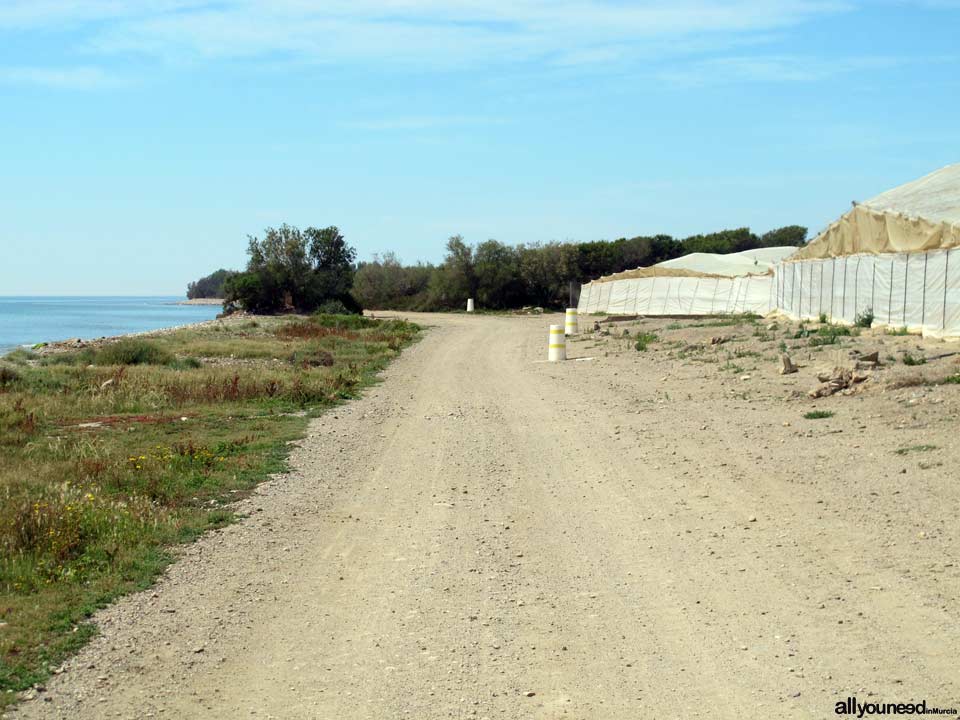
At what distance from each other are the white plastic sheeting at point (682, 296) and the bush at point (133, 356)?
974 inches

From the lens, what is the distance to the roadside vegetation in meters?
6.58

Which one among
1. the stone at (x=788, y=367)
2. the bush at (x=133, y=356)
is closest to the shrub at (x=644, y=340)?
the stone at (x=788, y=367)

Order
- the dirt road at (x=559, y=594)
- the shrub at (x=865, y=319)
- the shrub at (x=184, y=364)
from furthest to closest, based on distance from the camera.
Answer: the shrub at (x=865, y=319)
the shrub at (x=184, y=364)
the dirt road at (x=559, y=594)

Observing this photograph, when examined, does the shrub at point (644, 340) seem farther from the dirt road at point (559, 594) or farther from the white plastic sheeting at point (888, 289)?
the dirt road at point (559, 594)

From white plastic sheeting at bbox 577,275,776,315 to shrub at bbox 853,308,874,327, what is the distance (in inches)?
506

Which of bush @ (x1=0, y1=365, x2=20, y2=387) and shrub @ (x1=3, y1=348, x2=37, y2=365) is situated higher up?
bush @ (x1=0, y1=365, x2=20, y2=387)

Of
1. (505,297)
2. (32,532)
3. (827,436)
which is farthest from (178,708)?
(505,297)

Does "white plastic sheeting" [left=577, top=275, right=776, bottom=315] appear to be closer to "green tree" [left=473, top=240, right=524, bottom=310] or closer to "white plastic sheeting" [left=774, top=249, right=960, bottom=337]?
"white plastic sheeting" [left=774, top=249, right=960, bottom=337]

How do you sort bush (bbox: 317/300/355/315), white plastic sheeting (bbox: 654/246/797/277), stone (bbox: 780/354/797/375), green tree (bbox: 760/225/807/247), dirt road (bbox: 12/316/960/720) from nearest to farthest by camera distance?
1. dirt road (bbox: 12/316/960/720)
2. stone (bbox: 780/354/797/375)
3. white plastic sheeting (bbox: 654/246/797/277)
4. bush (bbox: 317/300/355/315)
5. green tree (bbox: 760/225/807/247)

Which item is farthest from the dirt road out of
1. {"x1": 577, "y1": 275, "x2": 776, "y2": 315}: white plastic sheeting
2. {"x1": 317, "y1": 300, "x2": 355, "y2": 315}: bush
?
{"x1": 317, "y1": 300, "x2": 355, "y2": 315}: bush

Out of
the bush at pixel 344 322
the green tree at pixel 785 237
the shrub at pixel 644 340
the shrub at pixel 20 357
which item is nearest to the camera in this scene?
the shrub at pixel 644 340

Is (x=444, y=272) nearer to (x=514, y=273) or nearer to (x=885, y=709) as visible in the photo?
(x=514, y=273)

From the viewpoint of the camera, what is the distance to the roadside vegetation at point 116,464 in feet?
21.6

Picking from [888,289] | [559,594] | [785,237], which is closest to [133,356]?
[888,289]
